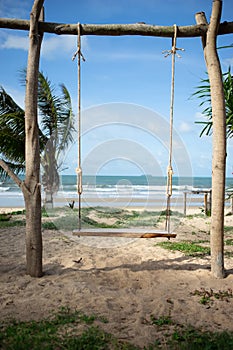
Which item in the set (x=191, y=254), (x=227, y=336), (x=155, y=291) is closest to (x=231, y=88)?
(x=191, y=254)

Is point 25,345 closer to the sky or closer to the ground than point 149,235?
closer to the ground

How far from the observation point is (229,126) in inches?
198

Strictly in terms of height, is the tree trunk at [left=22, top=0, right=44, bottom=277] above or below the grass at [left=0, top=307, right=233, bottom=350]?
above

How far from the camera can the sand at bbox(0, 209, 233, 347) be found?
255 centimetres

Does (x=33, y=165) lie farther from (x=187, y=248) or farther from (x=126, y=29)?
(x=187, y=248)

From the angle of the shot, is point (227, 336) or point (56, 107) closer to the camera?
point (227, 336)

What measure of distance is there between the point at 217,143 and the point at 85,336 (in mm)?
2257

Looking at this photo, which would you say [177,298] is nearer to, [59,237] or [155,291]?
[155,291]

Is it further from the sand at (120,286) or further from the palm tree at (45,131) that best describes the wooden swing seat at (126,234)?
the palm tree at (45,131)

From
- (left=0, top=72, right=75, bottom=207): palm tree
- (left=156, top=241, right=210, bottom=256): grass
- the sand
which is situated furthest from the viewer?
(left=0, top=72, right=75, bottom=207): palm tree

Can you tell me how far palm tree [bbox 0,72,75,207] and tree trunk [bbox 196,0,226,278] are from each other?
6247 millimetres

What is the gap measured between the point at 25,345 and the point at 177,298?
1.46 m

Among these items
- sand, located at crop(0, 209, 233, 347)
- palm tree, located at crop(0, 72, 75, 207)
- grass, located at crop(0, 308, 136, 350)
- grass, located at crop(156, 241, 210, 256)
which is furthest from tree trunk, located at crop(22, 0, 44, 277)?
palm tree, located at crop(0, 72, 75, 207)

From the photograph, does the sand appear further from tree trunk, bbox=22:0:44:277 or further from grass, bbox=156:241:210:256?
tree trunk, bbox=22:0:44:277
